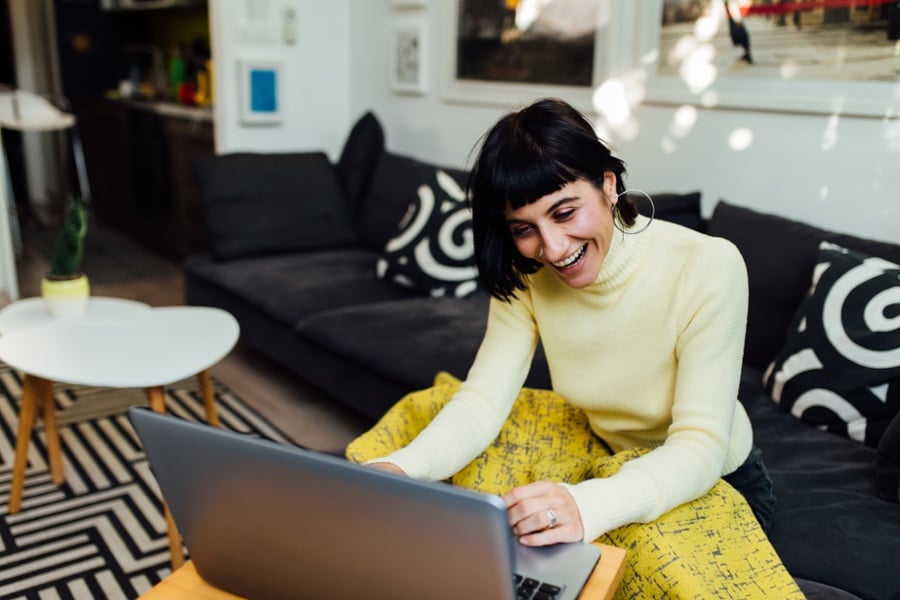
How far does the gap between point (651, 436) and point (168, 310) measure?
161cm

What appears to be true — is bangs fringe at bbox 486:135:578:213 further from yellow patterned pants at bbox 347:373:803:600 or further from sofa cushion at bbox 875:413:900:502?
sofa cushion at bbox 875:413:900:502

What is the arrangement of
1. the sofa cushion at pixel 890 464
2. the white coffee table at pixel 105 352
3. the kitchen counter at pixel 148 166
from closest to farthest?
the sofa cushion at pixel 890 464
the white coffee table at pixel 105 352
the kitchen counter at pixel 148 166

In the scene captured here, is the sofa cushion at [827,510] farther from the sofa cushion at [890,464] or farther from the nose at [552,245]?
the nose at [552,245]

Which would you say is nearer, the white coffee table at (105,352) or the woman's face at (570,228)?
the woman's face at (570,228)

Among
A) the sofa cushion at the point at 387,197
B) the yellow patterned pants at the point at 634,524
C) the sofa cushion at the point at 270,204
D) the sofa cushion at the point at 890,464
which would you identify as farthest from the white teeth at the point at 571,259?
the sofa cushion at the point at 270,204

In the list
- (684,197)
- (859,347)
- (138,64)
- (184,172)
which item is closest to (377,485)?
(859,347)

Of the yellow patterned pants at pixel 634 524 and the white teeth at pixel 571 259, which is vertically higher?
the white teeth at pixel 571 259

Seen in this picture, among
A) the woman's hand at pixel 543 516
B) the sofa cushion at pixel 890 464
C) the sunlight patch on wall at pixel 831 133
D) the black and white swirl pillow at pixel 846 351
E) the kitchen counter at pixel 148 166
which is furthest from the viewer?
the kitchen counter at pixel 148 166

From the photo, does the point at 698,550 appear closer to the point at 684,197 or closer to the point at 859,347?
the point at 859,347

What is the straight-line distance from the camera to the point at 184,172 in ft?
13.9

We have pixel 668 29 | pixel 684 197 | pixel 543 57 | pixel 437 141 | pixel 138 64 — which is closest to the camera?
pixel 684 197

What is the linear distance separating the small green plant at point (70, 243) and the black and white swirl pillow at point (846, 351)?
1790 millimetres

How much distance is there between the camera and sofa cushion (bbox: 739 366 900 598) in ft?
3.93

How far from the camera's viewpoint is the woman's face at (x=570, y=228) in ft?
3.54
